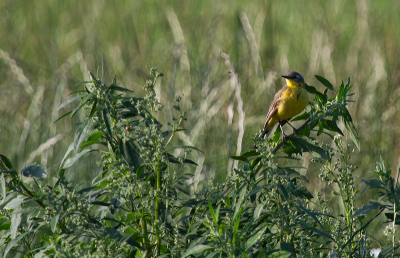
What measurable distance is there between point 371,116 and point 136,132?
13.2 ft

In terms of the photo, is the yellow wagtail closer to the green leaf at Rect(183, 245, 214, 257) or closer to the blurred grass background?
the blurred grass background

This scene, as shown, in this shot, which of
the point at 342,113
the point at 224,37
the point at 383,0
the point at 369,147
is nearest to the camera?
the point at 342,113

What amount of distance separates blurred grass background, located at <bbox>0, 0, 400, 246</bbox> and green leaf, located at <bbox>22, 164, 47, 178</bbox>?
2064 mm

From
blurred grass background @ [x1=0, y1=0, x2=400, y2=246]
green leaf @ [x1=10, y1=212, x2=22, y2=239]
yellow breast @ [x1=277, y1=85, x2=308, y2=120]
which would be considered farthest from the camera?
blurred grass background @ [x1=0, y1=0, x2=400, y2=246]

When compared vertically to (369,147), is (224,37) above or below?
above

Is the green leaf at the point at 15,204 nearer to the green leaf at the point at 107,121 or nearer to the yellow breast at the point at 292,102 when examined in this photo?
the green leaf at the point at 107,121

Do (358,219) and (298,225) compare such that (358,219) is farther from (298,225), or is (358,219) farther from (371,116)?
(371,116)

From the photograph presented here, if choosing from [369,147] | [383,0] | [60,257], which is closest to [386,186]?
[60,257]

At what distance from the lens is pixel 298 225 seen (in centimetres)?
164

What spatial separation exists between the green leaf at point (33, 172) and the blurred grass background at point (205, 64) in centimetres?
206

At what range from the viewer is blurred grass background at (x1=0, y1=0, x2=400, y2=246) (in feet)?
15.0

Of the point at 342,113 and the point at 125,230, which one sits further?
the point at 342,113

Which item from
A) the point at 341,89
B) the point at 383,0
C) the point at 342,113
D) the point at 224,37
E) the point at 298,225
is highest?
the point at 383,0

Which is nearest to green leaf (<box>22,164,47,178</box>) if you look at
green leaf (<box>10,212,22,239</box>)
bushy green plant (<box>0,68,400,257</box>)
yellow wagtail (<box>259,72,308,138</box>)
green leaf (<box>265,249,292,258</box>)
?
bushy green plant (<box>0,68,400,257</box>)
